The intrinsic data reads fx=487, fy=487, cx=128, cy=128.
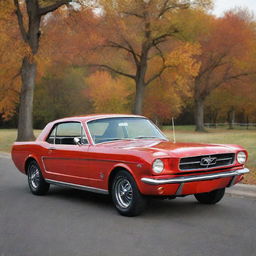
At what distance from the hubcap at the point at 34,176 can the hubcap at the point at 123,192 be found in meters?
2.79

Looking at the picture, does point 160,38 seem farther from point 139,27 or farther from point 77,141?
point 77,141

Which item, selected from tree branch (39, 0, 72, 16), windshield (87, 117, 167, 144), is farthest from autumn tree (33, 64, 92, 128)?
windshield (87, 117, 167, 144)

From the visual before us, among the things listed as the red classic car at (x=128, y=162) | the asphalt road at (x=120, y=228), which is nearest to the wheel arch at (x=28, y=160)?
the red classic car at (x=128, y=162)

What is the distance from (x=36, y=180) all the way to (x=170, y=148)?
3609mm

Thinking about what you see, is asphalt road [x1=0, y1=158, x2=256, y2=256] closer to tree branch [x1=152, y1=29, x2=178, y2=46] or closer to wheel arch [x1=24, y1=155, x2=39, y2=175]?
wheel arch [x1=24, y1=155, x2=39, y2=175]

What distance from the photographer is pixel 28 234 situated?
20.5 feet

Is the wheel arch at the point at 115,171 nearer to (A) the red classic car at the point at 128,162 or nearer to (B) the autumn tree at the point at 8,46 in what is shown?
(A) the red classic car at the point at 128,162

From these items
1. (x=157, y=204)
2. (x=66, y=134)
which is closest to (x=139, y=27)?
(x=66, y=134)

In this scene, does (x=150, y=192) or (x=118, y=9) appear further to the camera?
(x=118, y=9)

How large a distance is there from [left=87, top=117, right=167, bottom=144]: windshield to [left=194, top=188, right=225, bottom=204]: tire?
123 cm

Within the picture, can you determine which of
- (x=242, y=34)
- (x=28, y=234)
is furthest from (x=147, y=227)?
(x=242, y=34)

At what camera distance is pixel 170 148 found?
23.6 ft

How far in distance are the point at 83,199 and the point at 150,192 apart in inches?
97.6

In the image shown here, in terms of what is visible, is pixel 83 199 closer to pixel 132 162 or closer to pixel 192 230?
pixel 132 162
